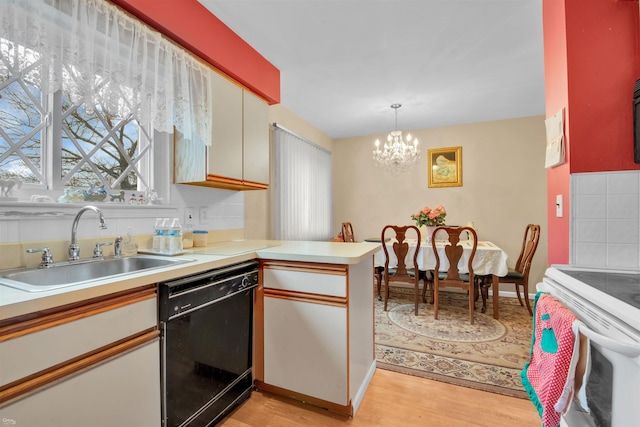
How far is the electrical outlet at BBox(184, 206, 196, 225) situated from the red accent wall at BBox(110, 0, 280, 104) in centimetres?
104

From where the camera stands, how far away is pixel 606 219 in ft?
4.60

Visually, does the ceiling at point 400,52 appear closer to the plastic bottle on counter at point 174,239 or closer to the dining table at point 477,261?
the plastic bottle on counter at point 174,239

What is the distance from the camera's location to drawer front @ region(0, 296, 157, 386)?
761 mm

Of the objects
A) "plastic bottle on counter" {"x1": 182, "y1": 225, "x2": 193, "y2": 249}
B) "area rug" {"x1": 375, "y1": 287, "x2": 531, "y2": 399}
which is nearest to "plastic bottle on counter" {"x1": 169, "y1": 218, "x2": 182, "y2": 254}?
"plastic bottle on counter" {"x1": 182, "y1": 225, "x2": 193, "y2": 249}

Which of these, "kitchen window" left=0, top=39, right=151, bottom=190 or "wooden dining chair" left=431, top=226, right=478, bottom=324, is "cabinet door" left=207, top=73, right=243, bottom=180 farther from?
"wooden dining chair" left=431, top=226, right=478, bottom=324

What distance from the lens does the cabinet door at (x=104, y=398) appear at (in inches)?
31.8

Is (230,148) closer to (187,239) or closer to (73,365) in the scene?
(187,239)

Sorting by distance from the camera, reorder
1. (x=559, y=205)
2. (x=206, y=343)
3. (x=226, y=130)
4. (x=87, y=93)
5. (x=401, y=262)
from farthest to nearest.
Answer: (x=401, y=262)
(x=226, y=130)
(x=559, y=205)
(x=206, y=343)
(x=87, y=93)

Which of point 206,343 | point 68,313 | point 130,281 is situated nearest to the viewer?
point 68,313

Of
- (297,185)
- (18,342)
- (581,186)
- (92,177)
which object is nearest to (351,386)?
(18,342)

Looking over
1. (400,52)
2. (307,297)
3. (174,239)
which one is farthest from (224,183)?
(400,52)

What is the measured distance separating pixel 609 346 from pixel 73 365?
1521mm

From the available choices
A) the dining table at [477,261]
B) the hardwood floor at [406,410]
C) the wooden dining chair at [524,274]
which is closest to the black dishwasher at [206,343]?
the hardwood floor at [406,410]

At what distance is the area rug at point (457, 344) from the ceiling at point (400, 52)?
241 centimetres
